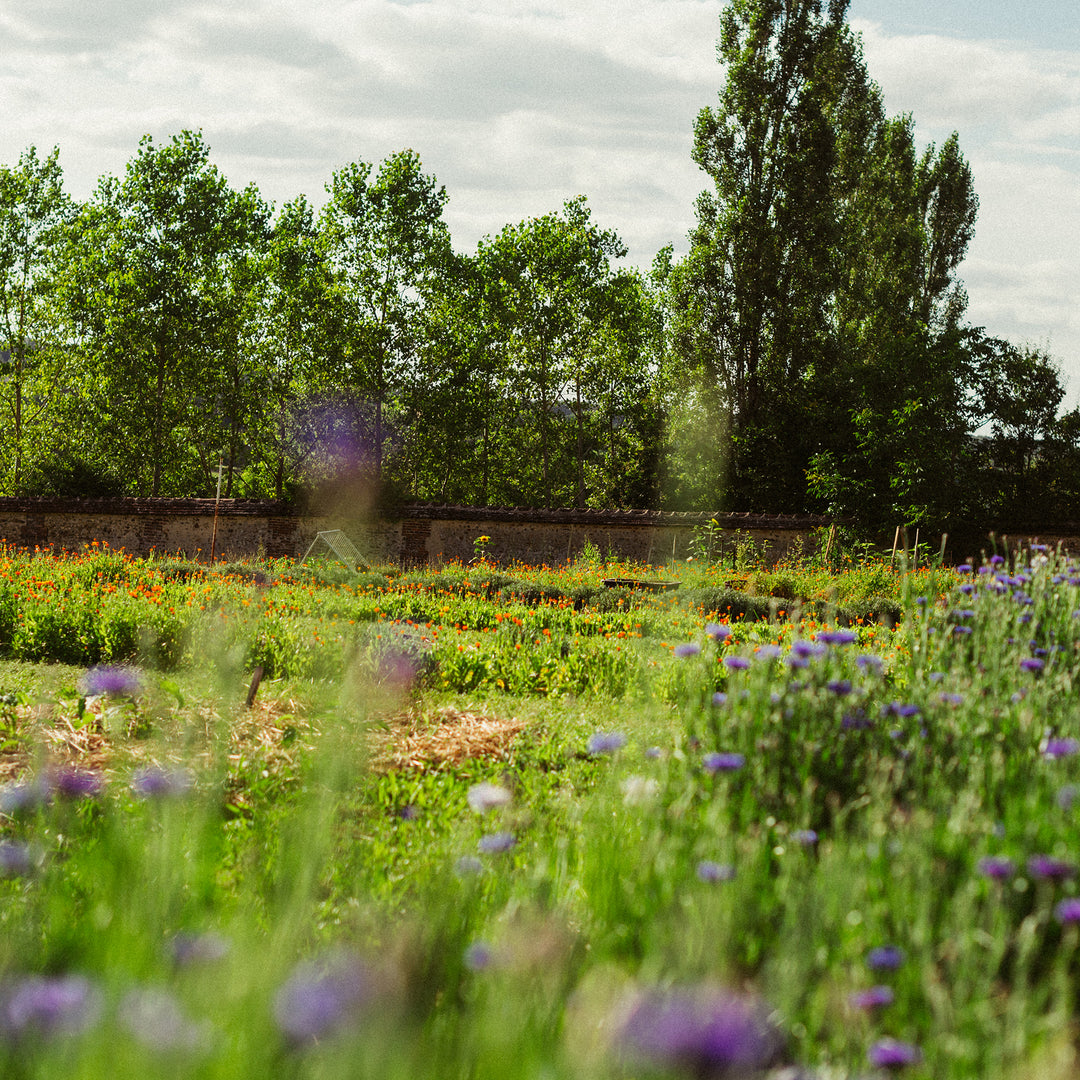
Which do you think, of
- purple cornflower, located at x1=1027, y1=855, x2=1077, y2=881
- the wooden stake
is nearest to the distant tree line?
the wooden stake

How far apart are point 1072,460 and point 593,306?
1462 centimetres

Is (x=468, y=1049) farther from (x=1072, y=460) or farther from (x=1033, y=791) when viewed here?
(x=1072, y=460)

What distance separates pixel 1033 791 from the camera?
2.45m

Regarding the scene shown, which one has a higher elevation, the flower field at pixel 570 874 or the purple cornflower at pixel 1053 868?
the purple cornflower at pixel 1053 868

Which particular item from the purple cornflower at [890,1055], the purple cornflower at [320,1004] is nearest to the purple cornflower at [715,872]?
the purple cornflower at [890,1055]

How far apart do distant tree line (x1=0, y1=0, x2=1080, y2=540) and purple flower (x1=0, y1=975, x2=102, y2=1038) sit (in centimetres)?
1893

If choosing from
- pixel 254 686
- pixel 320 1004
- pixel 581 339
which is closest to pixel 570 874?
pixel 320 1004

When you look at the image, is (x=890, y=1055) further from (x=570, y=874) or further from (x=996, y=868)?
(x=570, y=874)

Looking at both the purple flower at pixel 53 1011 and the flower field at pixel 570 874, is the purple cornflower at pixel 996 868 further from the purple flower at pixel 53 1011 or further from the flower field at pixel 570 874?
the purple flower at pixel 53 1011

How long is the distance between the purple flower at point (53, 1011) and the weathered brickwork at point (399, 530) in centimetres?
1729

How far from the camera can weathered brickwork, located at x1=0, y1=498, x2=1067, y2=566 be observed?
733 inches

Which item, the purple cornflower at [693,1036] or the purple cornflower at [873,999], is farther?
the purple cornflower at [873,999]

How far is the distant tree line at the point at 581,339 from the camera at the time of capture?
2288cm

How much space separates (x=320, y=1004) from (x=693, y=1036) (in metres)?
0.46
